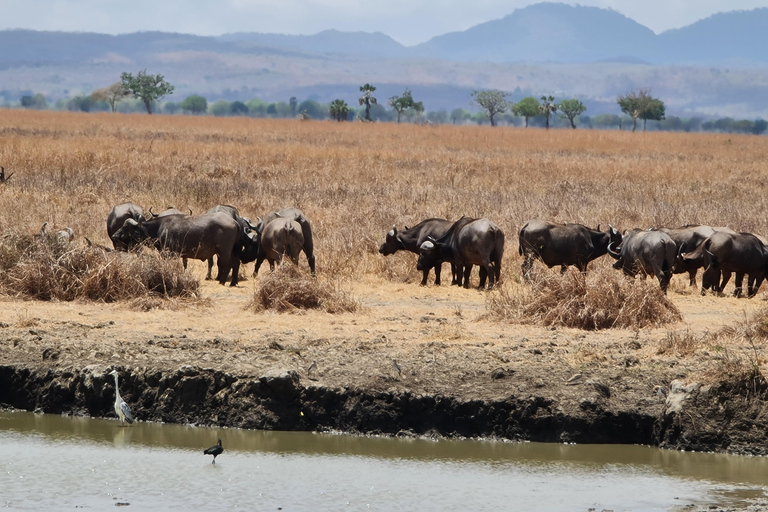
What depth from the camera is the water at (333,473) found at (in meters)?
8.33

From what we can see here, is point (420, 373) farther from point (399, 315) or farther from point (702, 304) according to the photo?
point (702, 304)

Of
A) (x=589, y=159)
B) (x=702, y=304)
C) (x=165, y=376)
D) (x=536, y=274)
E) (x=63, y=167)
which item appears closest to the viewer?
(x=165, y=376)

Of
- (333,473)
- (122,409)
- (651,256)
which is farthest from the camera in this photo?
(651,256)

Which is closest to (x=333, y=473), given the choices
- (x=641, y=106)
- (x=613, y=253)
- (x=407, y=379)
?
(x=407, y=379)

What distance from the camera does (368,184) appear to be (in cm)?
3011

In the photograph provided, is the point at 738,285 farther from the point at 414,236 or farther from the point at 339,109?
the point at 339,109

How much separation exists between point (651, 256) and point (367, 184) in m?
14.7

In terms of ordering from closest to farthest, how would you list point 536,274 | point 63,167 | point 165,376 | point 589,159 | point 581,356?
point 165,376
point 581,356
point 536,274
point 63,167
point 589,159

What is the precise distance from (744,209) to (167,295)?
16.6 meters

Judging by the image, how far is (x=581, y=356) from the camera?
448 inches

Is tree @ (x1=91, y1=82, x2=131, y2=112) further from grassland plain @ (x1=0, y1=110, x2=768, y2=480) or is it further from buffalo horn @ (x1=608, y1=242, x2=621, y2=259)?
buffalo horn @ (x1=608, y1=242, x2=621, y2=259)

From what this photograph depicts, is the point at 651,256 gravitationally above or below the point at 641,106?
below

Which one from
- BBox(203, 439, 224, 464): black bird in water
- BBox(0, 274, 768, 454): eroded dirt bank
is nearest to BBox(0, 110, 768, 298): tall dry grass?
BBox(0, 274, 768, 454): eroded dirt bank

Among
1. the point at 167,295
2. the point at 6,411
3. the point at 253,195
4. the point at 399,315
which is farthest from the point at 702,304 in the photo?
the point at 253,195
